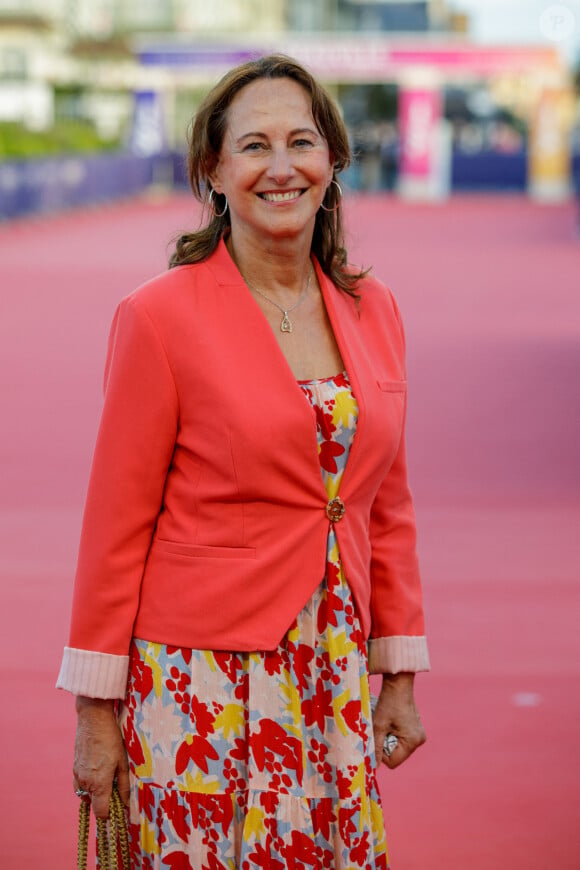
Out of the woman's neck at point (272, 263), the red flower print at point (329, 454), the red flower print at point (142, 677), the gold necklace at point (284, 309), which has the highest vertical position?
the woman's neck at point (272, 263)

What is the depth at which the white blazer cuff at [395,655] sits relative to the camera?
2475 millimetres

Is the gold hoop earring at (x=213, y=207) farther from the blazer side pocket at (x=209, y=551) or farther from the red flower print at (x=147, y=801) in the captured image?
the red flower print at (x=147, y=801)

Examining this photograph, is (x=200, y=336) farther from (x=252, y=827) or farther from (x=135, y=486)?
(x=252, y=827)

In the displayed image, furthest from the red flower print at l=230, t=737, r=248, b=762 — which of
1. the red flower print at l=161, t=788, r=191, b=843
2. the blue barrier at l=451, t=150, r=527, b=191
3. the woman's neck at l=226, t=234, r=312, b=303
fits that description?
the blue barrier at l=451, t=150, r=527, b=191

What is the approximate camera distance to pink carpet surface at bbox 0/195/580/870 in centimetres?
388

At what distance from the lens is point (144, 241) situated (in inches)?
893

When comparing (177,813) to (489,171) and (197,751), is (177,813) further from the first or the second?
(489,171)

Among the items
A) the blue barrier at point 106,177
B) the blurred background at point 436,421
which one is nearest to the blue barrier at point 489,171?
the blue barrier at point 106,177

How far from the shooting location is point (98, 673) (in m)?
2.23

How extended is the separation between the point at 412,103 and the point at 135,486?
34388mm

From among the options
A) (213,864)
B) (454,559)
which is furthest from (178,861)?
(454,559)

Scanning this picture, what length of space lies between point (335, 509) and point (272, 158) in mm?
546

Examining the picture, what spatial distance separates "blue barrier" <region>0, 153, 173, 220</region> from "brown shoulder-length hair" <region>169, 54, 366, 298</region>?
73.8ft

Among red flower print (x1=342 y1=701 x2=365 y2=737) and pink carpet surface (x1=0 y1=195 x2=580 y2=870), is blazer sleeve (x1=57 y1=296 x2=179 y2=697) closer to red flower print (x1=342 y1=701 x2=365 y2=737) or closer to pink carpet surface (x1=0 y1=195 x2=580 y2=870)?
red flower print (x1=342 y1=701 x2=365 y2=737)
